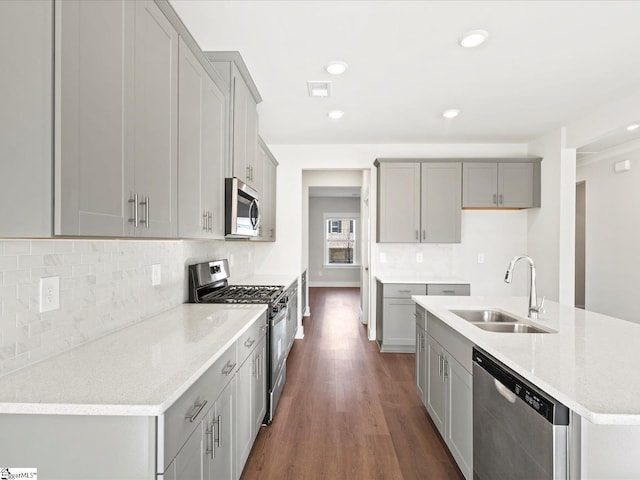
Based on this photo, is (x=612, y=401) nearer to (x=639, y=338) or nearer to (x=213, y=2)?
(x=639, y=338)

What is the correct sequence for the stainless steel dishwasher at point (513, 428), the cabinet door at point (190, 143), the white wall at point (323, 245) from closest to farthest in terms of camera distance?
the stainless steel dishwasher at point (513, 428), the cabinet door at point (190, 143), the white wall at point (323, 245)

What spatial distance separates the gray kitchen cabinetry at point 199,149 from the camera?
5.44ft

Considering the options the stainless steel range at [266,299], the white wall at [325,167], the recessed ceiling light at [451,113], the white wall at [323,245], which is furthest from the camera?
the white wall at [323,245]

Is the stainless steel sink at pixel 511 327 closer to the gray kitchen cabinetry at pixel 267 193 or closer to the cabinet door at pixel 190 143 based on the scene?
the cabinet door at pixel 190 143

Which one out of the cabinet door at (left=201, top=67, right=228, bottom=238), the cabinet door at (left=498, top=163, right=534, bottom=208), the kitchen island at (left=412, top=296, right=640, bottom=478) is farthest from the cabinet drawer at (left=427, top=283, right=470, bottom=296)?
the cabinet door at (left=201, top=67, right=228, bottom=238)

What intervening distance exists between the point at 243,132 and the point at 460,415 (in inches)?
89.2

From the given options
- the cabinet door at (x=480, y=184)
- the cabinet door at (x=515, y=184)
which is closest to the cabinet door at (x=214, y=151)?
the cabinet door at (x=480, y=184)

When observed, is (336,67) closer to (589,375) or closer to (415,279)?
(589,375)

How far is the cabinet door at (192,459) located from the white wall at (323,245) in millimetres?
8925

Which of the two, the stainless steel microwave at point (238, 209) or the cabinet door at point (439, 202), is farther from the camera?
the cabinet door at point (439, 202)

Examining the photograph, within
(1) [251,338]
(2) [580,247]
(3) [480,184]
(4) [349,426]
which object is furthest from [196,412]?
(2) [580,247]

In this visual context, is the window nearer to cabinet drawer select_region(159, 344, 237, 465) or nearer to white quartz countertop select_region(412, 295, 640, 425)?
white quartz countertop select_region(412, 295, 640, 425)

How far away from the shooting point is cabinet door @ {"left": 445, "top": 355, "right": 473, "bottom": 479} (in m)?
1.79

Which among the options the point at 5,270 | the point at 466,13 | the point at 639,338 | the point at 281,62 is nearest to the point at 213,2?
the point at 281,62
